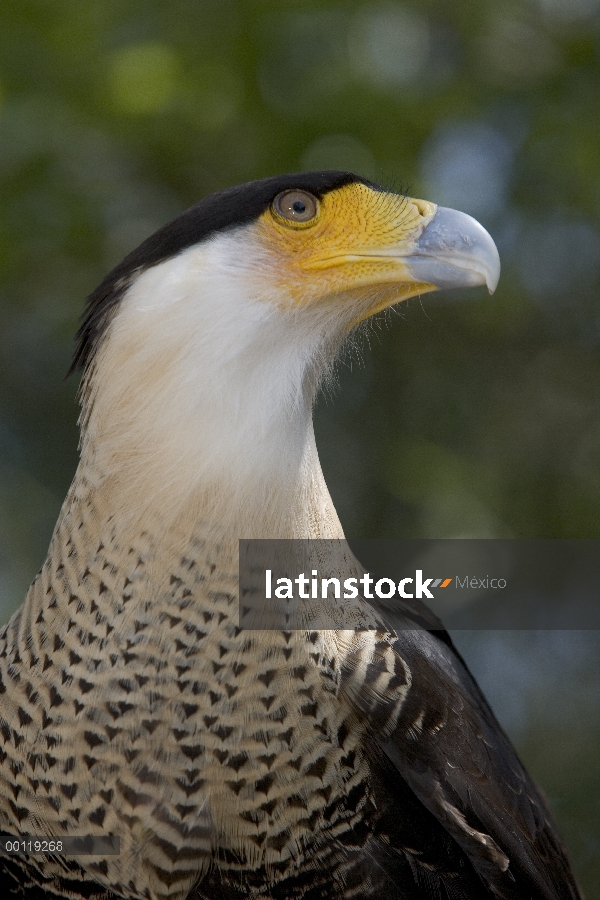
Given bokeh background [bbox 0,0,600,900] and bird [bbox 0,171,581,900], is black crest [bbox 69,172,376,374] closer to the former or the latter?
bird [bbox 0,171,581,900]

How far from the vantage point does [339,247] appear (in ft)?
5.20

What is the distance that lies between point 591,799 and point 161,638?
7.06ft

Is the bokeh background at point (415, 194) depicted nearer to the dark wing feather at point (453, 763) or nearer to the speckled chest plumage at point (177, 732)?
the dark wing feather at point (453, 763)

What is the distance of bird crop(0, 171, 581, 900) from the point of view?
1491mm

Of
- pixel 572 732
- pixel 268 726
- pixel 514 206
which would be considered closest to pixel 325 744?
pixel 268 726

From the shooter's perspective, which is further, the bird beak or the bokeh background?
the bokeh background

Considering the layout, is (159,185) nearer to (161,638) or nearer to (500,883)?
(161,638)

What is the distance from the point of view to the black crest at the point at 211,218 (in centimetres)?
155

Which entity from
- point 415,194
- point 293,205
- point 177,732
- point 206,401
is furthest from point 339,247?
point 415,194

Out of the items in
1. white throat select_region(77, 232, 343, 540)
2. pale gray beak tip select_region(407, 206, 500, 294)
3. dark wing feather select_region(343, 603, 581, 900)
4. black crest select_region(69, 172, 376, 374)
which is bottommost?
dark wing feather select_region(343, 603, 581, 900)

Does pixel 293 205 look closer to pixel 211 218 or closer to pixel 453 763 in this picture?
pixel 211 218

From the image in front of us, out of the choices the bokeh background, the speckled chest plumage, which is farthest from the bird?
the bokeh background

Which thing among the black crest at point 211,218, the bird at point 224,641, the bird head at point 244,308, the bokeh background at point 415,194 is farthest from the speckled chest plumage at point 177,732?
the bokeh background at point 415,194

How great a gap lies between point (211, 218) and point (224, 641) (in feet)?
2.35
